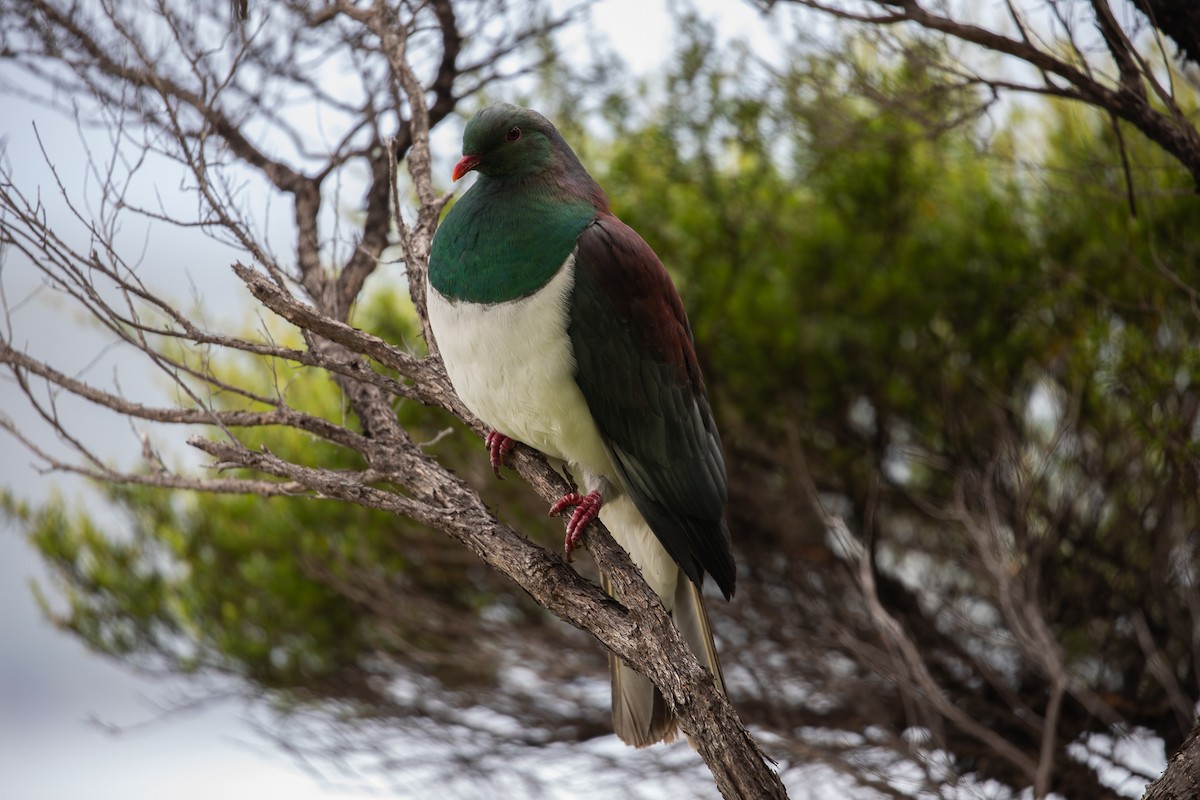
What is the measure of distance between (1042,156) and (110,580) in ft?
12.8

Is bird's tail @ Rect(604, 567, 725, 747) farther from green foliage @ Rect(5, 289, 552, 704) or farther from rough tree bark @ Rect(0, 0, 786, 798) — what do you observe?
green foliage @ Rect(5, 289, 552, 704)

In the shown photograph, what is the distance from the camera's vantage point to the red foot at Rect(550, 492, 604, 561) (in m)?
2.00

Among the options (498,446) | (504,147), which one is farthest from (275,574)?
(504,147)

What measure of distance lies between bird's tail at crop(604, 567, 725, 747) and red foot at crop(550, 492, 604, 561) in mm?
210

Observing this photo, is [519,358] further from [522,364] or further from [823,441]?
[823,441]

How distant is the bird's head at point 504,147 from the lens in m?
2.09

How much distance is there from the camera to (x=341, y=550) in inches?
165

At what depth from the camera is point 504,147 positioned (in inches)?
82.7

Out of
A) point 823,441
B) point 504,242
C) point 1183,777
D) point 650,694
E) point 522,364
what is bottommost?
point 1183,777

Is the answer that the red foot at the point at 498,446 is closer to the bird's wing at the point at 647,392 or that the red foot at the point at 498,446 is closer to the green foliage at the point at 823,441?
the bird's wing at the point at 647,392

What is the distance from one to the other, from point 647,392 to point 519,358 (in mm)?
253

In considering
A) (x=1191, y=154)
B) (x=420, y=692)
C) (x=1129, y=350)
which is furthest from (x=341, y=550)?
(x=1191, y=154)

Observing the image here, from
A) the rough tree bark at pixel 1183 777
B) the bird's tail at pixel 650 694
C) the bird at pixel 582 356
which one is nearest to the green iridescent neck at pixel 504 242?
the bird at pixel 582 356

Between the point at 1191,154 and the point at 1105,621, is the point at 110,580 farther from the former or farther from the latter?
the point at 1191,154
